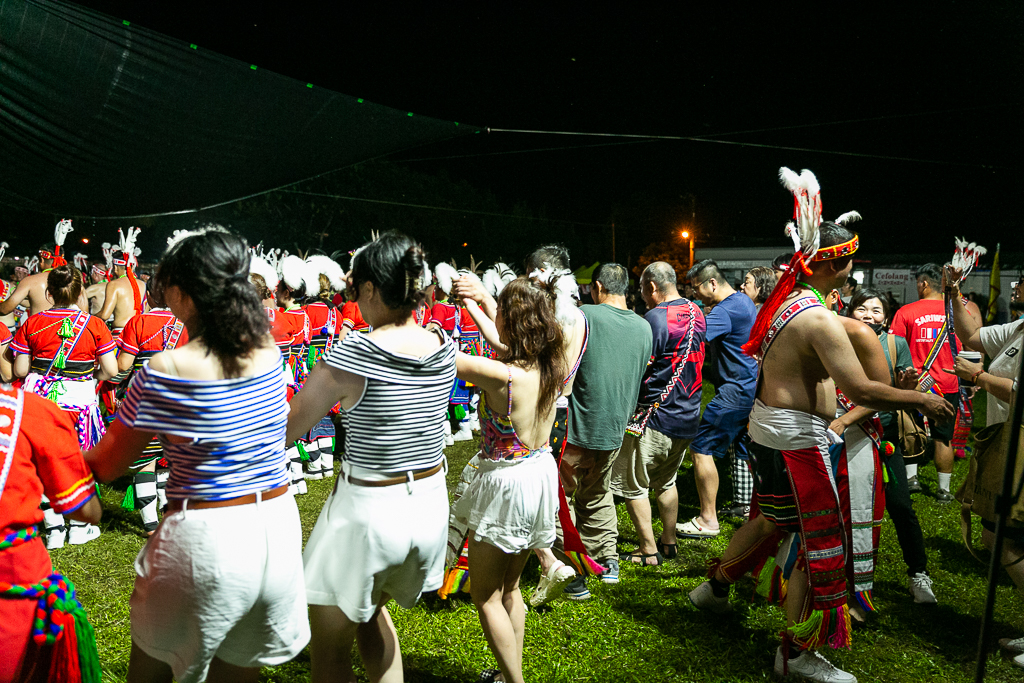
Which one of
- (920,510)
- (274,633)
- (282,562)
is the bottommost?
(920,510)

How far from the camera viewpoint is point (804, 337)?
2.92m

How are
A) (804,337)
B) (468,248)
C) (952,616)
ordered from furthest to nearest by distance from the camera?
(468,248), (952,616), (804,337)

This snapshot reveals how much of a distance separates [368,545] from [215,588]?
0.45 m

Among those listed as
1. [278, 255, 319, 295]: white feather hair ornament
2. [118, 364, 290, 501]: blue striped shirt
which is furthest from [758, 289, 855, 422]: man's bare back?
[278, 255, 319, 295]: white feather hair ornament

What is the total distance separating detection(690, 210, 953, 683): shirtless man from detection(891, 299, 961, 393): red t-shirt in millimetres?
3566

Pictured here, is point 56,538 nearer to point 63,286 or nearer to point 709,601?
point 63,286

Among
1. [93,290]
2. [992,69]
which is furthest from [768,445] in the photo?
[93,290]

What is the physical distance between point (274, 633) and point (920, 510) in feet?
18.7

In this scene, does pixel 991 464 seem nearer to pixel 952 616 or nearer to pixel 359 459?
pixel 952 616

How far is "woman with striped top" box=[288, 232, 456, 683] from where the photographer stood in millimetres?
2004

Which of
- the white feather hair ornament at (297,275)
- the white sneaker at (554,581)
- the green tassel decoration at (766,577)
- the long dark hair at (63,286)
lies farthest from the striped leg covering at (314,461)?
the green tassel decoration at (766,577)

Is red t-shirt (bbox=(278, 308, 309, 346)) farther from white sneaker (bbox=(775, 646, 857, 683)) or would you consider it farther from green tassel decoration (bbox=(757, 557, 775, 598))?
white sneaker (bbox=(775, 646, 857, 683))

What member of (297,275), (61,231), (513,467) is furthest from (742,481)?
(61,231)

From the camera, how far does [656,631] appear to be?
3.58 m
